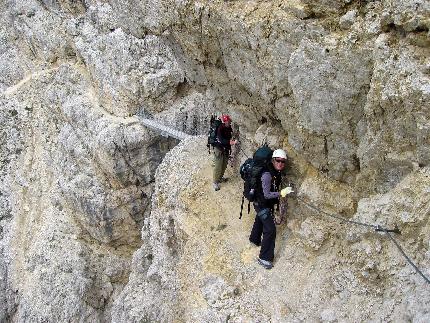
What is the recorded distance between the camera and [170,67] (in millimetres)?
22609

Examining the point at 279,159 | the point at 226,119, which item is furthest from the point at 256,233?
the point at 226,119

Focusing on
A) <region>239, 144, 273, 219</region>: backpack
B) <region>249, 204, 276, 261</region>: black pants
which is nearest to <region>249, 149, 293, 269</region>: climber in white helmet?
<region>249, 204, 276, 261</region>: black pants

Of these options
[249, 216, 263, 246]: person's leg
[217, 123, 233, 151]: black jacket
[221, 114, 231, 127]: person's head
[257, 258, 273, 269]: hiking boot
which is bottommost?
[257, 258, 273, 269]: hiking boot

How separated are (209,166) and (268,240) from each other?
5.24 metres

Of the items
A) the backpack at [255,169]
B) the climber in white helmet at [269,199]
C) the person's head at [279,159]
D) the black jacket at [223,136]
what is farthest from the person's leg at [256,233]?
the black jacket at [223,136]

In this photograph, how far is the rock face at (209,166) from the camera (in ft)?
29.3

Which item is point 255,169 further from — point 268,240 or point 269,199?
point 268,240

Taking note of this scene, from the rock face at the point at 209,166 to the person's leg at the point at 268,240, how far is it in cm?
28

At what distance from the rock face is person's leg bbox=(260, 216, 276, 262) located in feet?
0.93

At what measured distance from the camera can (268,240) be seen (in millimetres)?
11562

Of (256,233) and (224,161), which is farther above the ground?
(224,161)

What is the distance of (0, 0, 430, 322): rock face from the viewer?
8945 millimetres

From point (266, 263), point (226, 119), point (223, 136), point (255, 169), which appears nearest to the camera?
point (255, 169)

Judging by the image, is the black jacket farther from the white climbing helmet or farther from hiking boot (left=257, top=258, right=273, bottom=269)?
hiking boot (left=257, top=258, right=273, bottom=269)
